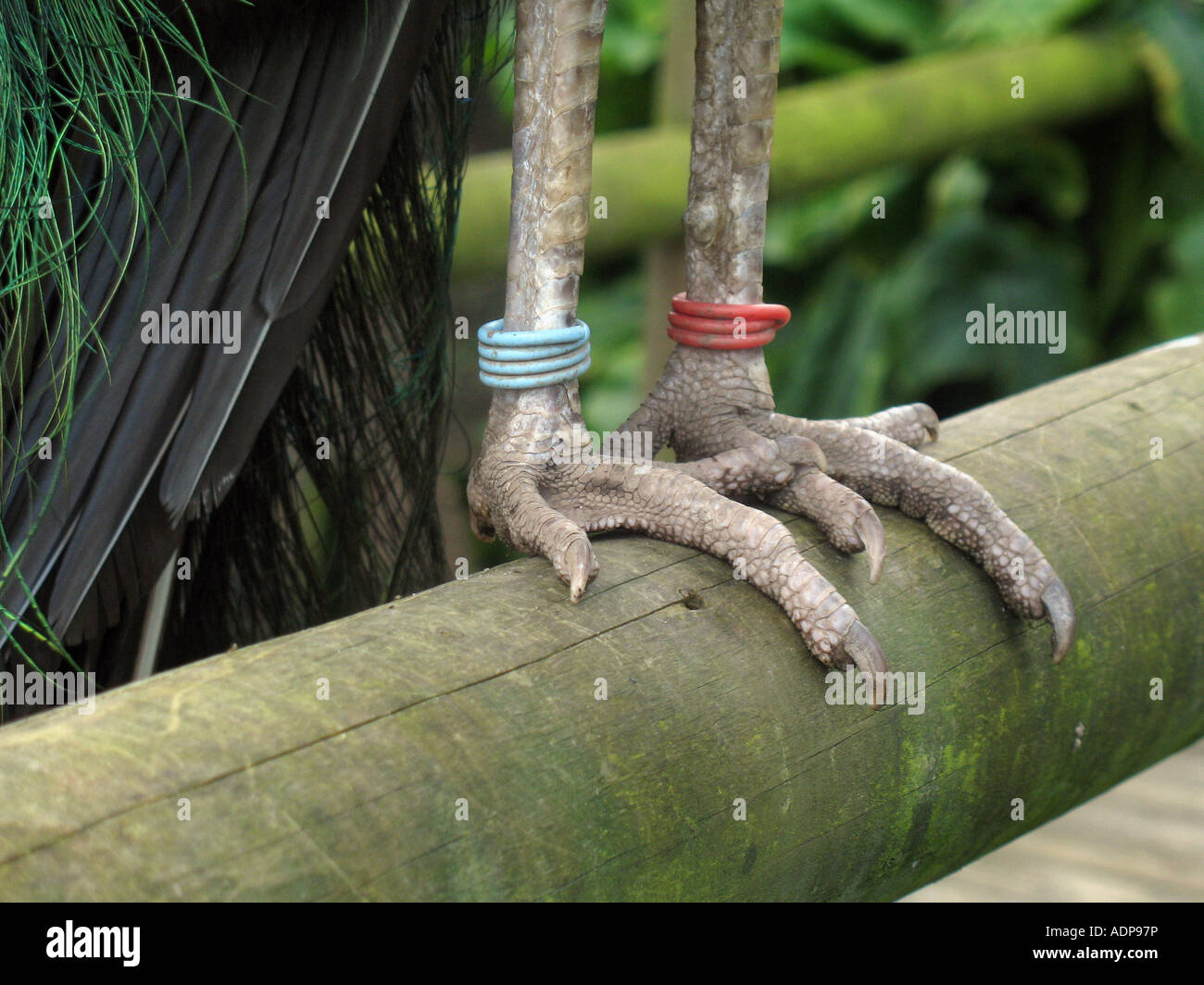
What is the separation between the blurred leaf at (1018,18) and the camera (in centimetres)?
352

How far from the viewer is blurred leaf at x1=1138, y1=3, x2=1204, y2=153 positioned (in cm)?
344

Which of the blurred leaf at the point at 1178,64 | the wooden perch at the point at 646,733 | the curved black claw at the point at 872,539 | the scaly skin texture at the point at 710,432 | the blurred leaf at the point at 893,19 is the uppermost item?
the blurred leaf at the point at 893,19

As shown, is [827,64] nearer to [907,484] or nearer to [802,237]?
[802,237]

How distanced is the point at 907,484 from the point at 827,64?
3211 millimetres

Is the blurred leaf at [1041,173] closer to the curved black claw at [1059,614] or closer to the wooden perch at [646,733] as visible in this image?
the wooden perch at [646,733]

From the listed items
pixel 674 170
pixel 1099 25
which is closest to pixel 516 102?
pixel 674 170

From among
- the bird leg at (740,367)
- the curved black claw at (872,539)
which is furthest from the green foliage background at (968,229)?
the curved black claw at (872,539)

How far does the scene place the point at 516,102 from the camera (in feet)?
3.77

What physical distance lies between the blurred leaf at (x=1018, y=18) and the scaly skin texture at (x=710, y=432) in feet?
8.37

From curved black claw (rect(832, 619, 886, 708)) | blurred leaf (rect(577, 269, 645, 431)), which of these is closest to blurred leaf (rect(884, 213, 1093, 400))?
blurred leaf (rect(577, 269, 645, 431))

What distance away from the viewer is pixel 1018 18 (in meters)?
3.51

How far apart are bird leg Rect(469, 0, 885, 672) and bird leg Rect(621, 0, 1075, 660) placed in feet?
0.16

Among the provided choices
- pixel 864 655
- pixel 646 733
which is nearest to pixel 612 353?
pixel 864 655

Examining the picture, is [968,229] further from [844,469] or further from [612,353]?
[844,469]
